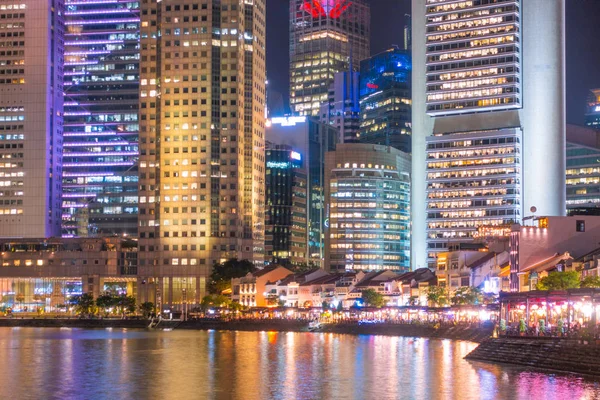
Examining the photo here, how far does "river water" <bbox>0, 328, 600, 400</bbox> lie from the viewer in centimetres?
8719

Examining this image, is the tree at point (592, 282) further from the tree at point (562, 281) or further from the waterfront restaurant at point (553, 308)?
the waterfront restaurant at point (553, 308)

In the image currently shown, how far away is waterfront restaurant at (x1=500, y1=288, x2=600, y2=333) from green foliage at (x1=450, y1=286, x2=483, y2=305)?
2015 inches

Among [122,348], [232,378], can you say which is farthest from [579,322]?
[122,348]

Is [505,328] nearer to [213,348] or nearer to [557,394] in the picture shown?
[557,394]

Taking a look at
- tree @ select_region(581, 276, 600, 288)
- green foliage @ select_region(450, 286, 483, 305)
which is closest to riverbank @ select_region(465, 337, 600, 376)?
tree @ select_region(581, 276, 600, 288)

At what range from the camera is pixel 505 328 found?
116 meters

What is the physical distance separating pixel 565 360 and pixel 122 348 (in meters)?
75.7

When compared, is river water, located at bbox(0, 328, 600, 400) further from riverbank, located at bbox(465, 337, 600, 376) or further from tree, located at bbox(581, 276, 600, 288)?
tree, located at bbox(581, 276, 600, 288)

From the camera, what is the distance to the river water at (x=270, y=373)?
8719 cm

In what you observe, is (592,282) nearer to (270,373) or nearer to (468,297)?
(270,373)

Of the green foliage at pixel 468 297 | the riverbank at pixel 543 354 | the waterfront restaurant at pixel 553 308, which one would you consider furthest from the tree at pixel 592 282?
the green foliage at pixel 468 297

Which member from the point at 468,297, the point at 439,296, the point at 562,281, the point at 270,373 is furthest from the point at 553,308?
the point at 439,296

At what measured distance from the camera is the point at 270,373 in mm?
105312

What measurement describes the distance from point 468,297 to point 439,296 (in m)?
15.7
